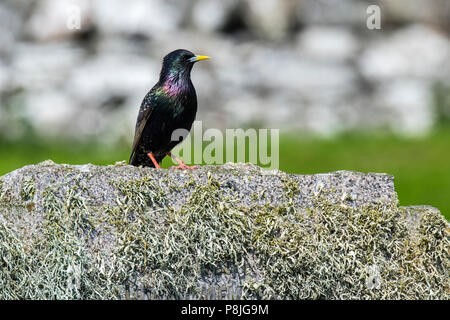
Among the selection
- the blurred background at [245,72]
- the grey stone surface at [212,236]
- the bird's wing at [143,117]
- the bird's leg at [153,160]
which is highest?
the blurred background at [245,72]

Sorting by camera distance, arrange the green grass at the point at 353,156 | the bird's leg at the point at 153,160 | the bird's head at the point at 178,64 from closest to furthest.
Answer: the bird's leg at the point at 153,160, the bird's head at the point at 178,64, the green grass at the point at 353,156

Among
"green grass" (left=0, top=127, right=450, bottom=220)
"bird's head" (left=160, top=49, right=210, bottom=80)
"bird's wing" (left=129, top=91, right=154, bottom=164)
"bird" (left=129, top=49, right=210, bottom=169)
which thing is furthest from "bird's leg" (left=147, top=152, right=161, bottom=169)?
"green grass" (left=0, top=127, right=450, bottom=220)

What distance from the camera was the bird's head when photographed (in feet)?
20.2

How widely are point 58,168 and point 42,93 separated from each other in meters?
9.28

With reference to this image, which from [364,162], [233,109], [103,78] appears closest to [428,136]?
[364,162]

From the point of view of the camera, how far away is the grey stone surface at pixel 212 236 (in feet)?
14.0

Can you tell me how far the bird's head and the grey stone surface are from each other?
1686 mm

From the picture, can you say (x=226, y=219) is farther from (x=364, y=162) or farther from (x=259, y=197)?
(x=364, y=162)

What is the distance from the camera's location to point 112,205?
4.41 metres

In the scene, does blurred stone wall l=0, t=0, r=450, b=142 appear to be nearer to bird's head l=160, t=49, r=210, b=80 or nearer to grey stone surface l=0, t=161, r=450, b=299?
bird's head l=160, t=49, r=210, b=80

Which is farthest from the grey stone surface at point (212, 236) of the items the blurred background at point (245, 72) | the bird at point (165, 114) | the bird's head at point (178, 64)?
the blurred background at point (245, 72)

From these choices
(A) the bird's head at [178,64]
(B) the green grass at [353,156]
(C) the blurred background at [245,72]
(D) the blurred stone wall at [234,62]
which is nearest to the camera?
(A) the bird's head at [178,64]

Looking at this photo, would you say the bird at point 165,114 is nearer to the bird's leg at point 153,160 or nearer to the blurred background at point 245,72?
the bird's leg at point 153,160

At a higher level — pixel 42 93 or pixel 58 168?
pixel 42 93
